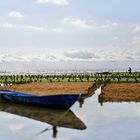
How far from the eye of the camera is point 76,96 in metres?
25.9

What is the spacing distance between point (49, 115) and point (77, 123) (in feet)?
12.0

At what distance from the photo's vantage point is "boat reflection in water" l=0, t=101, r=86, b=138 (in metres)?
21.1

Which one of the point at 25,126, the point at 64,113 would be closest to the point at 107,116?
the point at 64,113

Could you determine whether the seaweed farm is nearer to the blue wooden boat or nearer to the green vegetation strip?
the blue wooden boat

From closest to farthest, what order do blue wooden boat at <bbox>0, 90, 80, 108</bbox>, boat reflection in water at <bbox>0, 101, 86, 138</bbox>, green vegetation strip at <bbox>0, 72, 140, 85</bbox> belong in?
boat reflection in water at <bbox>0, 101, 86, 138</bbox>
blue wooden boat at <bbox>0, 90, 80, 108</bbox>
green vegetation strip at <bbox>0, 72, 140, 85</bbox>

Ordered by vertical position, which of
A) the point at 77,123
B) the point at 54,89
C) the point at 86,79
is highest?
the point at 86,79

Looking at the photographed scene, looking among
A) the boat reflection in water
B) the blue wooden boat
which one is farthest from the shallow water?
the blue wooden boat

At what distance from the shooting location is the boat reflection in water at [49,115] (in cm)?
2107

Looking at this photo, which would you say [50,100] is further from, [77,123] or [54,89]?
[54,89]

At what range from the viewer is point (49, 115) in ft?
81.3

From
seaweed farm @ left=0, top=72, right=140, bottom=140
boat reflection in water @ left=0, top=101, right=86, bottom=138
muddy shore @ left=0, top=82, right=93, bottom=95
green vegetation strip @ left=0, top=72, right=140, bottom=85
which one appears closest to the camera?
seaweed farm @ left=0, top=72, right=140, bottom=140

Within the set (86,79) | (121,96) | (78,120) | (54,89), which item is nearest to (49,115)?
(78,120)

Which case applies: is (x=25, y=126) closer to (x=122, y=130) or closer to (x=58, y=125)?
(x=58, y=125)

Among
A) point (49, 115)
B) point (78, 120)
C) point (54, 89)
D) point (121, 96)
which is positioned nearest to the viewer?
point (78, 120)
